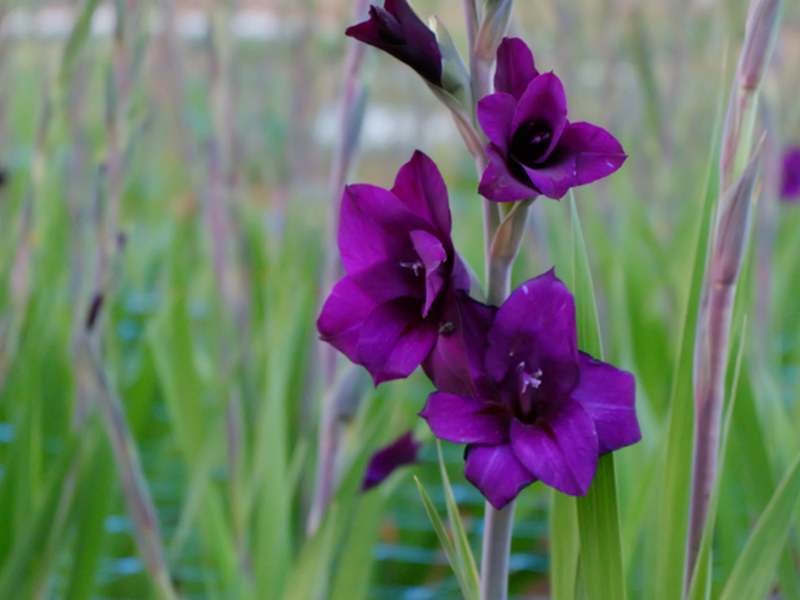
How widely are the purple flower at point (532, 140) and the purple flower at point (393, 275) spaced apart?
2 cm

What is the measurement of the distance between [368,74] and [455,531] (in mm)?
322

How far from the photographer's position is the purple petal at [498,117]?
0.68ft

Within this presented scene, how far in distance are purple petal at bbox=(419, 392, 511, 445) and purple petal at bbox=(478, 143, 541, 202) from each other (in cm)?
7

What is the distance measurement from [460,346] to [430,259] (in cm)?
3

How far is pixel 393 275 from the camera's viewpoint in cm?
24

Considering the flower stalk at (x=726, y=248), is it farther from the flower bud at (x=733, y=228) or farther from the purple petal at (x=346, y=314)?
the purple petal at (x=346, y=314)

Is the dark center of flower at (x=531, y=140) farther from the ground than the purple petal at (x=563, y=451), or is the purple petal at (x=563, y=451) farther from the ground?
the dark center of flower at (x=531, y=140)

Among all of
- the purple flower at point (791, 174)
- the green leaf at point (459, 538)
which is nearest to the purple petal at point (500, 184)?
the green leaf at point (459, 538)

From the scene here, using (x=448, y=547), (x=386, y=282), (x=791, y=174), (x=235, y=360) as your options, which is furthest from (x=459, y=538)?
(x=791, y=174)

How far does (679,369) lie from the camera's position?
30 cm

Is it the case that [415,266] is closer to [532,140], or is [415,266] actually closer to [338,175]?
[532,140]

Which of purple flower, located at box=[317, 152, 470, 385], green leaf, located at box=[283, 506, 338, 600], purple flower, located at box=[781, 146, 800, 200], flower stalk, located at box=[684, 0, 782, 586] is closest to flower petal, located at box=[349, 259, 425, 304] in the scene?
purple flower, located at box=[317, 152, 470, 385]

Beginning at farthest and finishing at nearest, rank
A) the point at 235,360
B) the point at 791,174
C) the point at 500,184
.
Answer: the point at 791,174 → the point at 235,360 → the point at 500,184

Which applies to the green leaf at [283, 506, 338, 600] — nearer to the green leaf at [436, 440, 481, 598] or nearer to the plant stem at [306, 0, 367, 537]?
the plant stem at [306, 0, 367, 537]
